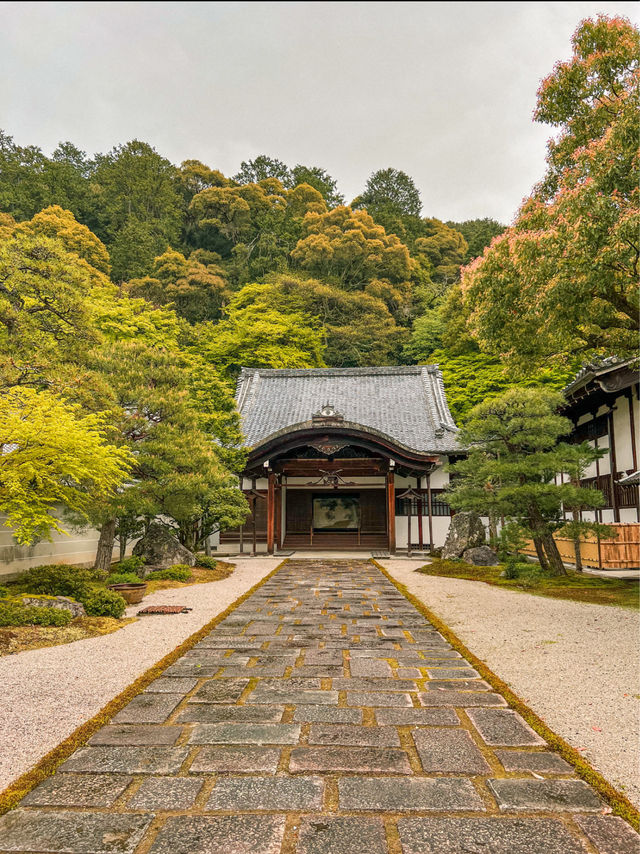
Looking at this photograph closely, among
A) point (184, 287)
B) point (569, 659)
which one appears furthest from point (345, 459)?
point (184, 287)

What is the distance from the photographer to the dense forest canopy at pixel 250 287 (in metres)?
6.47

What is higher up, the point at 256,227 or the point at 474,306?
the point at 256,227

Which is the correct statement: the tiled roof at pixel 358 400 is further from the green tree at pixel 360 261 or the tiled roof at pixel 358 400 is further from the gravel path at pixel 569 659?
the green tree at pixel 360 261

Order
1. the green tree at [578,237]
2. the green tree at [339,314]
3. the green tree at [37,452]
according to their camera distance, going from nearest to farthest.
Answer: the green tree at [578,237]
the green tree at [37,452]
the green tree at [339,314]

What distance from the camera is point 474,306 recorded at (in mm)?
8117

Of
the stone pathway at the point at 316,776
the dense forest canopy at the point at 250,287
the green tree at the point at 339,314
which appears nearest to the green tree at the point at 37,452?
the dense forest canopy at the point at 250,287

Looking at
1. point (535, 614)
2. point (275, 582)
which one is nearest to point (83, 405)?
point (275, 582)

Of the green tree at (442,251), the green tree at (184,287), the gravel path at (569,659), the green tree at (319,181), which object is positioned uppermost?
the green tree at (319,181)

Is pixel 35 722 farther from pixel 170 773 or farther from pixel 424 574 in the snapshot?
pixel 424 574

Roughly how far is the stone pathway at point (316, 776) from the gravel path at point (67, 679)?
0.35 metres

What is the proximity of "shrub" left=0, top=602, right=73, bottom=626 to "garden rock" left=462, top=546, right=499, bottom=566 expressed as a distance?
9.69 m

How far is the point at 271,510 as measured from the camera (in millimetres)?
16406

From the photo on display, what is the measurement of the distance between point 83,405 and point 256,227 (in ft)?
105

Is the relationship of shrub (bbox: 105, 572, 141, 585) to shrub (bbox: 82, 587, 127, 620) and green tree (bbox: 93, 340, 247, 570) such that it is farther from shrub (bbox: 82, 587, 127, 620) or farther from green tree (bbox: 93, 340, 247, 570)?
shrub (bbox: 82, 587, 127, 620)
